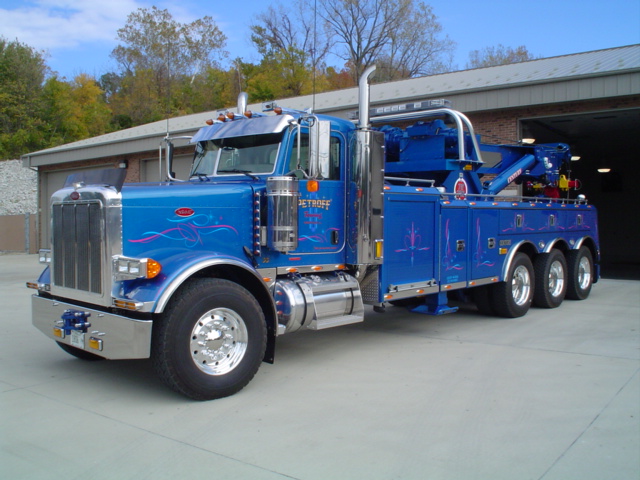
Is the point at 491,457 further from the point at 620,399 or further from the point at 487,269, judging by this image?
the point at 487,269

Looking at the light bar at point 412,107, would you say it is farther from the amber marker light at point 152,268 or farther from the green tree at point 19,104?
the green tree at point 19,104

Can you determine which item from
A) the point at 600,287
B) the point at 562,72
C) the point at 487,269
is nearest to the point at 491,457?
the point at 487,269

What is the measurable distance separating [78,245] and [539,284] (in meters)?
7.73

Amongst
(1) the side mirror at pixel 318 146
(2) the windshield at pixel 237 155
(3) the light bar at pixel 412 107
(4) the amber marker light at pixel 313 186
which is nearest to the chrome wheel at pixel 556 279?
(3) the light bar at pixel 412 107

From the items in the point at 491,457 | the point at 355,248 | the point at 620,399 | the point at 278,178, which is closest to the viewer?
the point at 491,457

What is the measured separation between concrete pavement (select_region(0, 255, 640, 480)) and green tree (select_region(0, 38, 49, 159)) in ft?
140

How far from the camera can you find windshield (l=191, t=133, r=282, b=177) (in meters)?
6.34

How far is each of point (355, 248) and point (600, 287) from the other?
9390 millimetres

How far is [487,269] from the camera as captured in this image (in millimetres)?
8836

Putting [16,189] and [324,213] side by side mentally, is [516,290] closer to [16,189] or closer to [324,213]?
[324,213]

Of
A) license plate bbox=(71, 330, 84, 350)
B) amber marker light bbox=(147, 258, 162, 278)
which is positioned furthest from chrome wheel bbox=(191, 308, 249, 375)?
license plate bbox=(71, 330, 84, 350)

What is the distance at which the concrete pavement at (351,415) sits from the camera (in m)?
4.03

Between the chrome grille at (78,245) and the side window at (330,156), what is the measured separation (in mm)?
2074

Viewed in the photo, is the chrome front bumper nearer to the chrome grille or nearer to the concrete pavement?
the chrome grille
